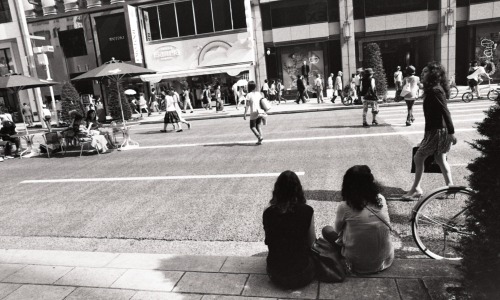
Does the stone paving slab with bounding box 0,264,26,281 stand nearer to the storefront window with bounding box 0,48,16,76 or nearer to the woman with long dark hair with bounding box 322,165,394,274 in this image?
the woman with long dark hair with bounding box 322,165,394,274

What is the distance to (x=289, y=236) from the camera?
328 cm

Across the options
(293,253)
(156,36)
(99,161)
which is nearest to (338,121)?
(99,161)

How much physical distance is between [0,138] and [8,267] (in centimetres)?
1155

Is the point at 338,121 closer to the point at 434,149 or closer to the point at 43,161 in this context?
Answer: the point at 434,149

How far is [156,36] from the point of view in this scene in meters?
28.6

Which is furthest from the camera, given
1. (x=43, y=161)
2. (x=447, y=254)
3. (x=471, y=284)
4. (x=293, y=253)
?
(x=43, y=161)

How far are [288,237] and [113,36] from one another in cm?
3017

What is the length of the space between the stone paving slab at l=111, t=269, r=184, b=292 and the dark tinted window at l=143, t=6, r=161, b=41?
2691 cm

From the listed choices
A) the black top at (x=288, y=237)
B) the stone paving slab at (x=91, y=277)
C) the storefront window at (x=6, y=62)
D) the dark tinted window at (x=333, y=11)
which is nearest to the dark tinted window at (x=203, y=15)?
the dark tinted window at (x=333, y=11)

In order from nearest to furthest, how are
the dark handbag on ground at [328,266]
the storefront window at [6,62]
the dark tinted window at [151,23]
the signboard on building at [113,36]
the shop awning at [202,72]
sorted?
the dark handbag on ground at [328,266] → the shop awning at [202,72] → the dark tinted window at [151,23] → the signboard on building at [113,36] → the storefront window at [6,62]

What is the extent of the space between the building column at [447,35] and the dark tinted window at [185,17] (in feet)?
54.3

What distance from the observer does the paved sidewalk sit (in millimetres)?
3318

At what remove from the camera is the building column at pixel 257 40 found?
86.7 feet

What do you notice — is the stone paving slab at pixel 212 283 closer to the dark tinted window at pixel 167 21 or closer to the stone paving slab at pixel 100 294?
the stone paving slab at pixel 100 294
